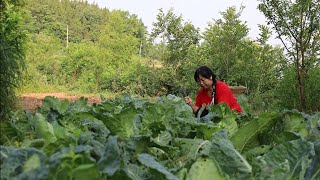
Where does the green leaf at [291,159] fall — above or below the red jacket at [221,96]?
above

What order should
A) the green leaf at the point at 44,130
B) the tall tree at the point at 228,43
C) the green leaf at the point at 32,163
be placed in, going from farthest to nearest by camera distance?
1. the tall tree at the point at 228,43
2. the green leaf at the point at 44,130
3. the green leaf at the point at 32,163

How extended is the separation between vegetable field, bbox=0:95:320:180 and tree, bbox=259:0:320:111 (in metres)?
6.10

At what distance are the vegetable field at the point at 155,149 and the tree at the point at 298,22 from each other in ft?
20.0

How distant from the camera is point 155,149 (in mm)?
1898

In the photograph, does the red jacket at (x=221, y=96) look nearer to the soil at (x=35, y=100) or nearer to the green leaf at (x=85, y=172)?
the soil at (x=35, y=100)

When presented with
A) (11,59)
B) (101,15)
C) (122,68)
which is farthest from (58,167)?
(101,15)

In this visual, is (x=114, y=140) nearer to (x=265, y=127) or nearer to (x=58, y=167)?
(x=58, y=167)

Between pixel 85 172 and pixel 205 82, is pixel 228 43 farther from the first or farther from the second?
pixel 85 172

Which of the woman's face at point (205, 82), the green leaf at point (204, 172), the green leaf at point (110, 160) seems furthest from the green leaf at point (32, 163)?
the woman's face at point (205, 82)

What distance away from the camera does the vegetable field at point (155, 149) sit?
1.10m

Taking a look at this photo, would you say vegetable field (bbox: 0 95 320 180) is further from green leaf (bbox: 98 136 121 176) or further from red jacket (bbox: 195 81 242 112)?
red jacket (bbox: 195 81 242 112)

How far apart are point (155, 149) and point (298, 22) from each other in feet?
24.1

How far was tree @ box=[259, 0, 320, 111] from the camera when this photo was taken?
27.9 ft

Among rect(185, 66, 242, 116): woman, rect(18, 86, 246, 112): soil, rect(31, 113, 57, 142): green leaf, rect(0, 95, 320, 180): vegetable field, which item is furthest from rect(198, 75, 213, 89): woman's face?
rect(31, 113, 57, 142): green leaf
